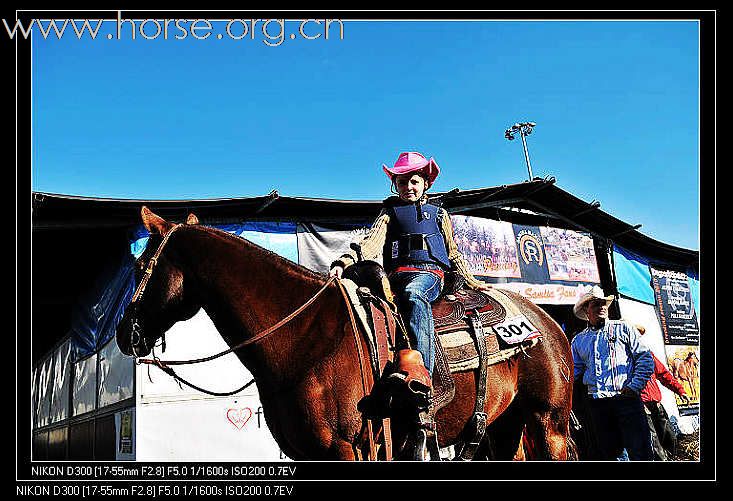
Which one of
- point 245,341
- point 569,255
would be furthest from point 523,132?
point 245,341

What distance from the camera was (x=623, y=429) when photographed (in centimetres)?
641

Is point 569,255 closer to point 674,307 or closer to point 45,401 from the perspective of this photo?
point 674,307

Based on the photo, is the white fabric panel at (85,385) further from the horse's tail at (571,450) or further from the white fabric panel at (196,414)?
the horse's tail at (571,450)

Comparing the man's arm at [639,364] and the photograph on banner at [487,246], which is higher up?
the photograph on banner at [487,246]

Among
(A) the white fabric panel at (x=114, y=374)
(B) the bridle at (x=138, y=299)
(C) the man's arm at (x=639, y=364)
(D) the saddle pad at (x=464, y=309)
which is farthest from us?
(A) the white fabric panel at (x=114, y=374)

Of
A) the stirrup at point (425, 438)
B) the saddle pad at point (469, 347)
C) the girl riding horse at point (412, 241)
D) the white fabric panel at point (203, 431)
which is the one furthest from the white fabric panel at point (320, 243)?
the stirrup at point (425, 438)

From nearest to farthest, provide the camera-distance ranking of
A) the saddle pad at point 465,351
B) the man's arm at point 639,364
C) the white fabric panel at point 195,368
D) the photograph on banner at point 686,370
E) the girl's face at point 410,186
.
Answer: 1. the saddle pad at point 465,351
2. the girl's face at point 410,186
3. the man's arm at point 639,364
4. the white fabric panel at point 195,368
5. the photograph on banner at point 686,370

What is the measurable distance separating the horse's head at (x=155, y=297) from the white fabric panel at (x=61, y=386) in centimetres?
1087

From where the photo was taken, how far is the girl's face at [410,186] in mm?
5152

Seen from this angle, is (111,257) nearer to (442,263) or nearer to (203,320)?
(203,320)

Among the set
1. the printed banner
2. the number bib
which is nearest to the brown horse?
the number bib

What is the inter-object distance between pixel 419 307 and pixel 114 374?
6767mm

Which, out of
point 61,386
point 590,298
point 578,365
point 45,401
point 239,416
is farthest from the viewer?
point 45,401
